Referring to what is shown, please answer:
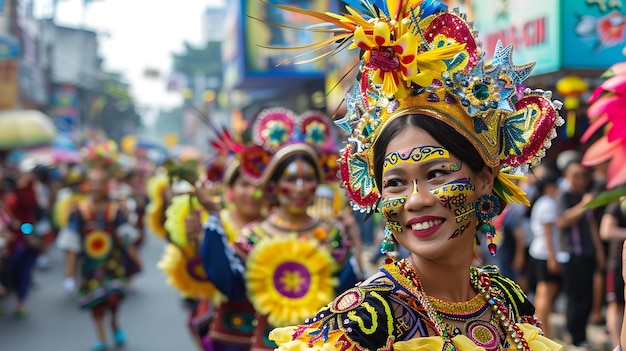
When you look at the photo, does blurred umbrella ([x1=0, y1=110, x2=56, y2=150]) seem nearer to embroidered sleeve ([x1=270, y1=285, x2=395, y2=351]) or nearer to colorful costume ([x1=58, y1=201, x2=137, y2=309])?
colorful costume ([x1=58, y1=201, x2=137, y2=309])

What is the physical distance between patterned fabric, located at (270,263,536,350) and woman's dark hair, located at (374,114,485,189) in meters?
0.37

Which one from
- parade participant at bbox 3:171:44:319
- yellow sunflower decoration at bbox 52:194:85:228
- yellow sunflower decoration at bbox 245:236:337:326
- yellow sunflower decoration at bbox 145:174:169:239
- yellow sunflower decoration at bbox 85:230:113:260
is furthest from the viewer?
yellow sunflower decoration at bbox 52:194:85:228

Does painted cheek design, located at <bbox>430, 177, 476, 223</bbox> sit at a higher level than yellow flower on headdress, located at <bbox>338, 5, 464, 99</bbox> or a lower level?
lower

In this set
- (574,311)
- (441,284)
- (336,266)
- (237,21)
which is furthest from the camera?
(237,21)

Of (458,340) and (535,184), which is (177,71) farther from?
(458,340)

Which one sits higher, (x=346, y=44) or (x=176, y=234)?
(x=346, y=44)

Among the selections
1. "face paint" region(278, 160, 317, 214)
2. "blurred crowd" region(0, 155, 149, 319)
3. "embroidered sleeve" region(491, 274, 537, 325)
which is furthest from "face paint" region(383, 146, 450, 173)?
"blurred crowd" region(0, 155, 149, 319)

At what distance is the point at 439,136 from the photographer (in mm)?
2250

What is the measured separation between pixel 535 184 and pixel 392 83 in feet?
20.5

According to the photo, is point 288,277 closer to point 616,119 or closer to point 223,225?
point 223,225

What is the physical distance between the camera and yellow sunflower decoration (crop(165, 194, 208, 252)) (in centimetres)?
593

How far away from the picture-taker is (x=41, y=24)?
101ft

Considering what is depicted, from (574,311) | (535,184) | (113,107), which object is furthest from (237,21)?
(113,107)

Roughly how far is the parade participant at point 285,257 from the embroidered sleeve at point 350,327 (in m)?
2.35
